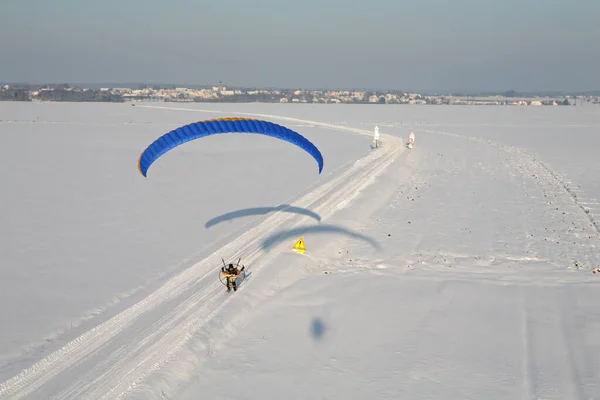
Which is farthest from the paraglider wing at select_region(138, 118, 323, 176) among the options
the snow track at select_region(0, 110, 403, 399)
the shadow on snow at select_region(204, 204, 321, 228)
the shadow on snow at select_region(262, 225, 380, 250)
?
the shadow on snow at select_region(204, 204, 321, 228)

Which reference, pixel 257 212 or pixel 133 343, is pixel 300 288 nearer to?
pixel 133 343

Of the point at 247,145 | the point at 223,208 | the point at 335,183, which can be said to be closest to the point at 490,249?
the point at 223,208

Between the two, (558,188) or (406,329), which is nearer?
(406,329)

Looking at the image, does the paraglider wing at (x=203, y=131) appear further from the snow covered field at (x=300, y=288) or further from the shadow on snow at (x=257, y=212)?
the shadow on snow at (x=257, y=212)

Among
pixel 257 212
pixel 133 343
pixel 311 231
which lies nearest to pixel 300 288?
pixel 133 343

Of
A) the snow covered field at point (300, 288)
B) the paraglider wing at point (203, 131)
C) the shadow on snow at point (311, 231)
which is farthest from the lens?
the shadow on snow at point (311, 231)

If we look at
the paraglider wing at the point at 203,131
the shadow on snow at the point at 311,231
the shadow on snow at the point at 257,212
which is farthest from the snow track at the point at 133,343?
the shadow on snow at the point at 257,212

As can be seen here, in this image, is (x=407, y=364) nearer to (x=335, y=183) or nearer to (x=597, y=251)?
(x=597, y=251)
